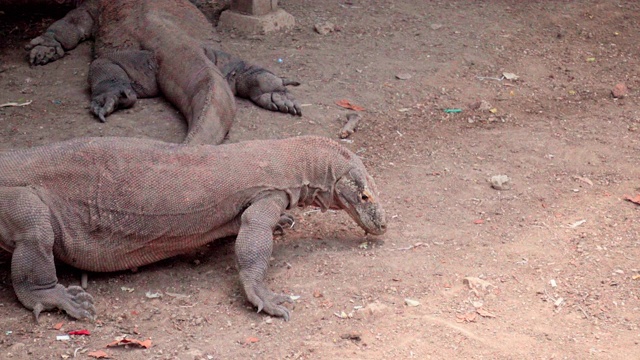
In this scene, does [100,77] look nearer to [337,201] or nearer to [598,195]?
[337,201]

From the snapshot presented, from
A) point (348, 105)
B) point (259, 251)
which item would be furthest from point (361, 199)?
point (348, 105)

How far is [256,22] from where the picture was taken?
812 cm

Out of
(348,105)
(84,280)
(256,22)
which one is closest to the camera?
(84,280)

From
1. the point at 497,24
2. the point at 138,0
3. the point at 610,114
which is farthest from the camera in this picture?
the point at 497,24

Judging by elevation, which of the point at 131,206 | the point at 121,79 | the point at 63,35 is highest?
the point at 131,206

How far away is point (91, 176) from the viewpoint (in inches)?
172

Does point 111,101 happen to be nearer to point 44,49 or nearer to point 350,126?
point 44,49

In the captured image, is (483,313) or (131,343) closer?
(131,343)

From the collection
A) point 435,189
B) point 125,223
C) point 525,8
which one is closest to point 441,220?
point 435,189

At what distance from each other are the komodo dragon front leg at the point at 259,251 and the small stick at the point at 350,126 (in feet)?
6.26

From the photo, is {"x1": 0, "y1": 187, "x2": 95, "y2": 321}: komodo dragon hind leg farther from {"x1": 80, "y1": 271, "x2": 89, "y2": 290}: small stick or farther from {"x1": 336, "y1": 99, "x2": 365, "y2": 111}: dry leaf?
{"x1": 336, "y1": 99, "x2": 365, "y2": 111}: dry leaf

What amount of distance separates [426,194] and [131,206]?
2114 millimetres

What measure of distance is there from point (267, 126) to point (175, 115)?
29.7 inches

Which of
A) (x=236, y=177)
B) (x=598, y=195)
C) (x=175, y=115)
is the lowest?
(x=175, y=115)
